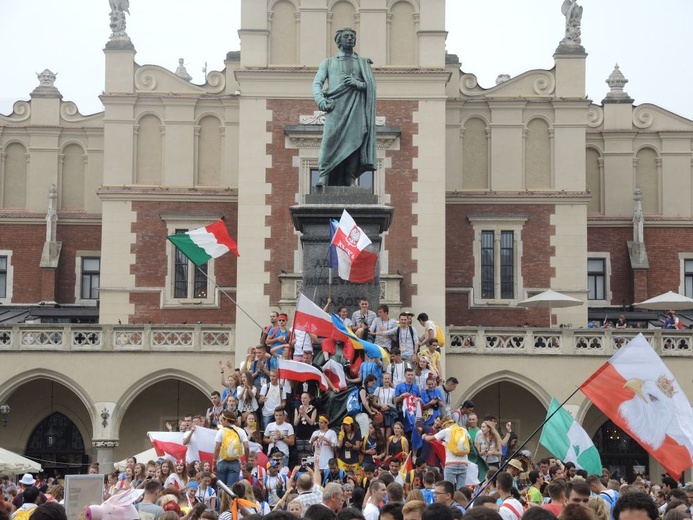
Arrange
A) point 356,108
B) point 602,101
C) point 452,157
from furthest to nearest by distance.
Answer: point 602,101, point 452,157, point 356,108

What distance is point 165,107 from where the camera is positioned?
45500mm

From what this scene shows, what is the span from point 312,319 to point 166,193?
24134mm

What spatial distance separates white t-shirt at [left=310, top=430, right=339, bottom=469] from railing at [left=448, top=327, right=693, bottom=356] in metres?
20.0

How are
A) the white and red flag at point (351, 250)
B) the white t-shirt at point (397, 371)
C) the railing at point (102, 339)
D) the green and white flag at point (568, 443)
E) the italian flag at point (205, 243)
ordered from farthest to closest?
the railing at point (102, 339), the italian flag at point (205, 243), the white and red flag at point (351, 250), the white t-shirt at point (397, 371), the green and white flag at point (568, 443)

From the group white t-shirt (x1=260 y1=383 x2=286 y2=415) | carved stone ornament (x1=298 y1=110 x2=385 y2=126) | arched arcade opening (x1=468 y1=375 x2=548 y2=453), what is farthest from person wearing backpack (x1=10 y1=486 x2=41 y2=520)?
carved stone ornament (x1=298 y1=110 x2=385 y2=126)

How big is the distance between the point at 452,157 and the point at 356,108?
2209cm

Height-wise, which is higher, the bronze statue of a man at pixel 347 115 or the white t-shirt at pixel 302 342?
the bronze statue of a man at pixel 347 115

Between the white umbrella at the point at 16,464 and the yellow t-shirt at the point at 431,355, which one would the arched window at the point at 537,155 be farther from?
the yellow t-shirt at the point at 431,355

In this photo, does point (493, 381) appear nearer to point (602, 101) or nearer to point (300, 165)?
point (300, 165)

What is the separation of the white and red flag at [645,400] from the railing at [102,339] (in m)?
25.6

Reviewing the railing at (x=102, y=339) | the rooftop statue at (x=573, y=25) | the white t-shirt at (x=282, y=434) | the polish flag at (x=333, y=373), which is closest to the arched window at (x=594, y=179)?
the rooftop statue at (x=573, y=25)

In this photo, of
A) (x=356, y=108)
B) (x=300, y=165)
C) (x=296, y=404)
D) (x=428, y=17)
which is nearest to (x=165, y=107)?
(x=300, y=165)

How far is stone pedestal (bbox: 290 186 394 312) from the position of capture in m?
23.0

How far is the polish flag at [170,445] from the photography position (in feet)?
67.4
